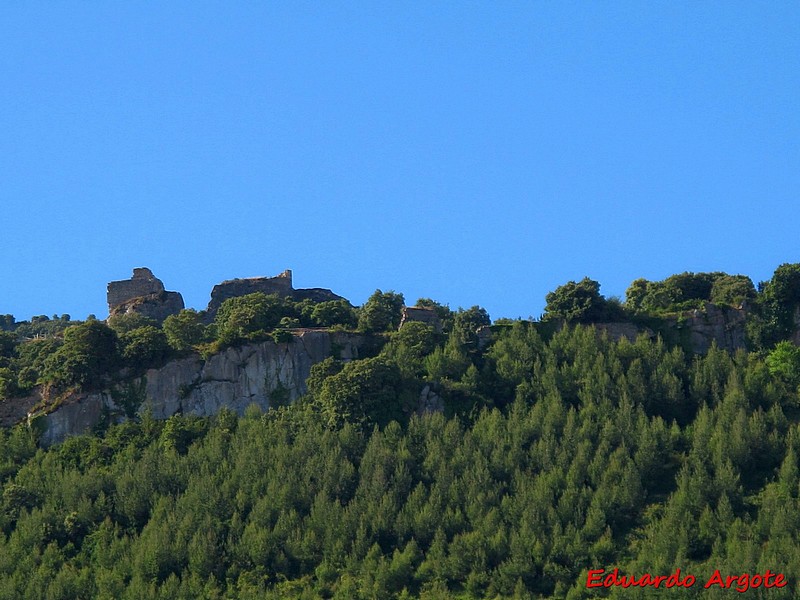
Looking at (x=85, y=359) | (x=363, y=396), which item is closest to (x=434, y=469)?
(x=363, y=396)

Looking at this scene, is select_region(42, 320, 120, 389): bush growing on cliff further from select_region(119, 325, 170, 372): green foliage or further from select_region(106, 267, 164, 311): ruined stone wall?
select_region(106, 267, 164, 311): ruined stone wall

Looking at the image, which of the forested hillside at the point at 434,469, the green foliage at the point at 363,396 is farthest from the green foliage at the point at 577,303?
the green foliage at the point at 363,396

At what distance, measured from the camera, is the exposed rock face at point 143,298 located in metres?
136

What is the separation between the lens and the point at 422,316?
4771 inches

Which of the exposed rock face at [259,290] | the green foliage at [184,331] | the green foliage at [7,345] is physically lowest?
the green foliage at [184,331]

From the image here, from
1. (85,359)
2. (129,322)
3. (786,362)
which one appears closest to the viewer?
(85,359)

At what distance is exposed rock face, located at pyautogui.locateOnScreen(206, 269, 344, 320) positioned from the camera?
5167 inches

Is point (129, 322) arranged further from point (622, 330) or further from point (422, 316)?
point (622, 330)

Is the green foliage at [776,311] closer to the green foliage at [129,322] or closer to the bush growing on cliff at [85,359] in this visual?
the bush growing on cliff at [85,359]

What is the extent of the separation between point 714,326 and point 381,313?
18.4m

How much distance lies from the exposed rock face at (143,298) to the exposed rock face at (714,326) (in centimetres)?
3501

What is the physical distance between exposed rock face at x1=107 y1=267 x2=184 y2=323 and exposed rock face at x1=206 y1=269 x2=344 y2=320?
4364mm

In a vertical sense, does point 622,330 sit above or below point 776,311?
below

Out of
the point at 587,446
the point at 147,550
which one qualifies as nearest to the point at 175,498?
the point at 147,550
